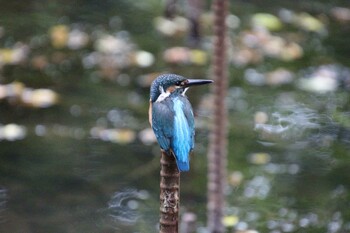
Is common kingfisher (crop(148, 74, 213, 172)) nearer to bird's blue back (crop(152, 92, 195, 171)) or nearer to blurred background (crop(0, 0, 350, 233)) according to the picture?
bird's blue back (crop(152, 92, 195, 171))

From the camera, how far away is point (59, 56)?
7066 mm

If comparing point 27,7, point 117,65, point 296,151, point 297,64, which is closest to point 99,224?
point 296,151

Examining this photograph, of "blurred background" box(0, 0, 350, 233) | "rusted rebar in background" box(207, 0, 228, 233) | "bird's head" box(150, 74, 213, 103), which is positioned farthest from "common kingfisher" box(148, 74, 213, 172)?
"blurred background" box(0, 0, 350, 233)

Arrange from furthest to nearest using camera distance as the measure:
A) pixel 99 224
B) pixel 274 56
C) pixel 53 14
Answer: pixel 53 14 < pixel 274 56 < pixel 99 224

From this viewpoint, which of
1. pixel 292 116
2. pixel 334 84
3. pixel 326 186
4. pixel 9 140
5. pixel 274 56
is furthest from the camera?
pixel 274 56

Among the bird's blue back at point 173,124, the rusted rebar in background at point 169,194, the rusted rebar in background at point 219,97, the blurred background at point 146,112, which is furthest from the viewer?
the blurred background at point 146,112

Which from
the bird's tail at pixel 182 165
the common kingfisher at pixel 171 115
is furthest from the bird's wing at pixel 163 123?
the bird's tail at pixel 182 165

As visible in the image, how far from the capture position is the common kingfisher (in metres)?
3.44

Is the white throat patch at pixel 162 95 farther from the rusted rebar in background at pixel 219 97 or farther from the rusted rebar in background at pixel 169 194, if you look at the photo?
the rusted rebar in background at pixel 219 97

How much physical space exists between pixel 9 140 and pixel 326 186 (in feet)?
7.12

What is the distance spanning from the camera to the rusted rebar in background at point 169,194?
10.8 feet

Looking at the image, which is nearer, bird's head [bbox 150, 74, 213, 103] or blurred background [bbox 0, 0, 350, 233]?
bird's head [bbox 150, 74, 213, 103]

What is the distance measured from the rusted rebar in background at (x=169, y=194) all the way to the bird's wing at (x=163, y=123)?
0.10 m

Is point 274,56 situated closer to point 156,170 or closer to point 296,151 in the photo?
point 296,151
